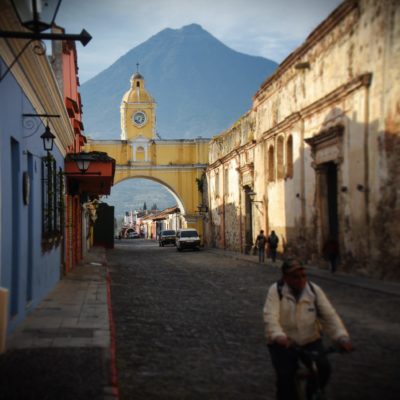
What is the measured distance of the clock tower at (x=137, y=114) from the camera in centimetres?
Answer: 5606

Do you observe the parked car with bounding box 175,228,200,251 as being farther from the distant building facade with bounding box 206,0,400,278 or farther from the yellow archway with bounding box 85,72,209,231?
the distant building facade with bounding box 206,0,400,278

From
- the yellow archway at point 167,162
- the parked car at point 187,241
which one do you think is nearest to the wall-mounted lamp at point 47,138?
the parked car at point 187,241

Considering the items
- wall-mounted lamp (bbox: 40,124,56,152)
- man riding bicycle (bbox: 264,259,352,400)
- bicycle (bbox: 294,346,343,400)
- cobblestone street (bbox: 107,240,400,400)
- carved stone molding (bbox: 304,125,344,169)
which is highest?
carved stone molding (bbox: 304,125,344,169)

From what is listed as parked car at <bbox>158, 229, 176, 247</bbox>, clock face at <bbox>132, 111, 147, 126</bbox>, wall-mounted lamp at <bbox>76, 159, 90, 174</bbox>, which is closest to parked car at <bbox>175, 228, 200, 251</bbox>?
parked car at <bbox>158, 229, 176, 247</bbox>

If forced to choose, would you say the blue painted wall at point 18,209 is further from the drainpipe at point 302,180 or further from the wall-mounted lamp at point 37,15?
the drainpipe at point 302,180

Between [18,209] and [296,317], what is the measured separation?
5715 mm

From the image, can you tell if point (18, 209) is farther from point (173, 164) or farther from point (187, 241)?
point (173, 164)

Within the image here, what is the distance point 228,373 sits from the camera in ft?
21.8

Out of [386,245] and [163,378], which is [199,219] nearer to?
[386,245]

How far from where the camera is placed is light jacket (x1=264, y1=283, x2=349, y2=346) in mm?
4695

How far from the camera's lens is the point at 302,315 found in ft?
15.4

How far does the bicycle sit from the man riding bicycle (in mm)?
50

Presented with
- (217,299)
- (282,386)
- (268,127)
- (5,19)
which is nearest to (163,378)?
(282,386)

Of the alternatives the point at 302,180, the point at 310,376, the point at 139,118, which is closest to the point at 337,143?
the point at 302,180
